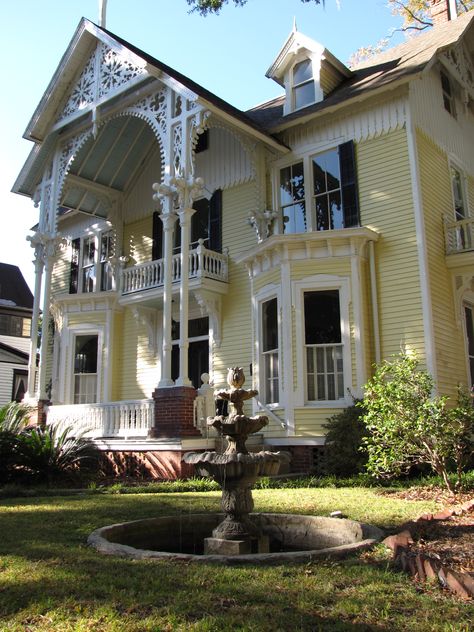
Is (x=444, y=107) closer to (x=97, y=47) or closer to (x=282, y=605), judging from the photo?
(x=97, y=47)

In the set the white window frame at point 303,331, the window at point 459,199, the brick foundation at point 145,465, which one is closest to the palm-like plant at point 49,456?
the brick foundation at point 145,465

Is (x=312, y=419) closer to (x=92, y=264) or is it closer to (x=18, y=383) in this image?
(x=92, y=264)

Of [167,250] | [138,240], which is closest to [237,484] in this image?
[167,250]

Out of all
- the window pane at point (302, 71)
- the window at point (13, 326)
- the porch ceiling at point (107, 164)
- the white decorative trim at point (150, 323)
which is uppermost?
the window pane at point (302, 71)

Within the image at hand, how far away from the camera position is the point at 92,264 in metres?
20.2

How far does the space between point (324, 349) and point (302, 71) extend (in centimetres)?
818

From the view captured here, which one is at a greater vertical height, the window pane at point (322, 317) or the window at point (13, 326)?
the window at point (13, 326)

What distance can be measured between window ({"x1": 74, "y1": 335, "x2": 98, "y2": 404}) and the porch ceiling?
14.1ft

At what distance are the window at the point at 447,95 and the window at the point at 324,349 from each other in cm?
693

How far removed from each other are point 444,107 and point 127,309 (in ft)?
35.4

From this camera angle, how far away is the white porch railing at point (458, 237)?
1377cm

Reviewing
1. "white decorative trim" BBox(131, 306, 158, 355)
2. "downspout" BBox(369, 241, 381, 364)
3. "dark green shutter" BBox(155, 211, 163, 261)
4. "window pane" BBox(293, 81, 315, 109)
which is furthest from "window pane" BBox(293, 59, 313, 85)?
"white decorative trim" BBox(131, 306, 158, 355)

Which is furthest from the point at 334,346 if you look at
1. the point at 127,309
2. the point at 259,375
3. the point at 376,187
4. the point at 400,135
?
the point at 127,309

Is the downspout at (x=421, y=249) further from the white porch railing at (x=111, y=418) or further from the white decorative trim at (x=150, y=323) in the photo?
the white decorative trim at (x=150, y=323)
